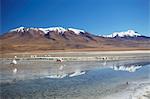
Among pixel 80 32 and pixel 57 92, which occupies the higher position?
pixel 80 32

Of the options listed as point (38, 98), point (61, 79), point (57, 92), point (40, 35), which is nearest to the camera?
point (38, 98)

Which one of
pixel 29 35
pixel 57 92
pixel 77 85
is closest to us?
pixel 57 92

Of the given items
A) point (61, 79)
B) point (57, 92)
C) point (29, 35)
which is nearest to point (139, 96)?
point (57, 92)

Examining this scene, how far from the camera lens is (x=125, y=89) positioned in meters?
6.77

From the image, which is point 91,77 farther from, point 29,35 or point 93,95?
point 29,35

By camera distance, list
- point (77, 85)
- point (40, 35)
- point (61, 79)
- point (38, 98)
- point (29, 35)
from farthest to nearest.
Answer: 1. point (40, 35)
2. point (29, 35)
3. point (61, 79)
4. point (77, 85)
5. point (38, 98)

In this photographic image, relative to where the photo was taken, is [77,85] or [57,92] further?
[77,85]

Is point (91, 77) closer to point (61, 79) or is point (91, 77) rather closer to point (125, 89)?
point (61, 79)

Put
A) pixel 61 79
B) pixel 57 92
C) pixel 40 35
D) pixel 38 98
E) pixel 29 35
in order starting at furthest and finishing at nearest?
pixel 40 35, pixel 29 35, pixel 61 79, pixel 57 92, pixel 38 98

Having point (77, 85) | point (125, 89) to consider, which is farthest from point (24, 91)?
point (125, 89)

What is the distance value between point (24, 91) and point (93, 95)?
1552mm

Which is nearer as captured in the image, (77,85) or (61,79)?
(77,85)

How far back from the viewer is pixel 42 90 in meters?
6.66

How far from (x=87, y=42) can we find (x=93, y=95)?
48.7 meters
